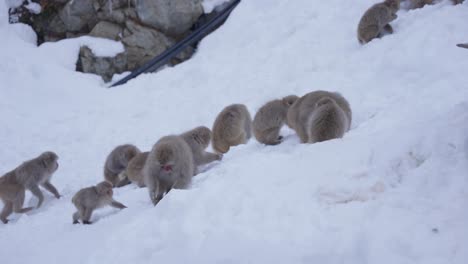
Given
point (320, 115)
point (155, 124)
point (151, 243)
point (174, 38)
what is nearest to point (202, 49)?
point (174, 38)

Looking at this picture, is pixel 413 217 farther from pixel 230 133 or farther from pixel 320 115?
pixel 230 133

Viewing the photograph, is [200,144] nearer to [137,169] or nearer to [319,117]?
[137,169]

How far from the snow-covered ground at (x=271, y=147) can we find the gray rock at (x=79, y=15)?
1134 mm

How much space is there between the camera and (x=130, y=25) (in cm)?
1452

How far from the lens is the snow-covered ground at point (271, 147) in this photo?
11.0 feet

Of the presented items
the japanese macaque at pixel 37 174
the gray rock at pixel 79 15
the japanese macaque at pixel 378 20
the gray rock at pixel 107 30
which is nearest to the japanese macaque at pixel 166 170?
the japanese macaque at pixel 37 174

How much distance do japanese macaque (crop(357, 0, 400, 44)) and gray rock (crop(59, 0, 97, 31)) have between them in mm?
9342

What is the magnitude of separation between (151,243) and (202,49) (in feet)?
A: 33.5

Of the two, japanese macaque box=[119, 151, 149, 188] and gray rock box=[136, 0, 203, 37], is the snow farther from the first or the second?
japanese macaque box=[119, 151, 149, 188]

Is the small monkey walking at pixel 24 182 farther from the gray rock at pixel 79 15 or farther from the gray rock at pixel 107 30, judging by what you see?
the gray rock at pixel 79 15

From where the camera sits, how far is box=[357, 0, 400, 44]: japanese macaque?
29.6ft

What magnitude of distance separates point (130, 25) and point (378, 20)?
27.1 ft

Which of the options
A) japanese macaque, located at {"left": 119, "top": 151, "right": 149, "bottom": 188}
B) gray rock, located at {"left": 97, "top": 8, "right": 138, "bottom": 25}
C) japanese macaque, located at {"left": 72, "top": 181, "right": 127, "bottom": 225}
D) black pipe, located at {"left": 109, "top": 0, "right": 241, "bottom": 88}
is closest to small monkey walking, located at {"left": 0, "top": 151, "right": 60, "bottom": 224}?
japanese macaque, located at {"left": 119, "top": 151, "right": 149, "bottom": 188}

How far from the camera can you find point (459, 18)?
27.0ft
